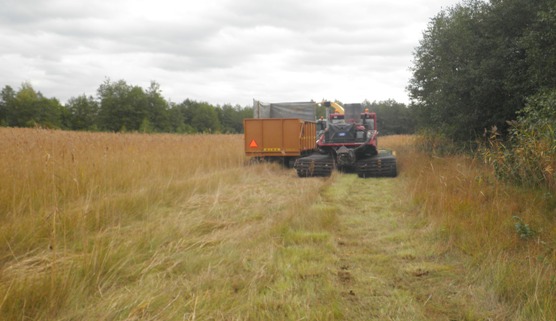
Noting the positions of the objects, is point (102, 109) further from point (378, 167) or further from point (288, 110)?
point (378, 167)

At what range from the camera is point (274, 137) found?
1380 centimetres

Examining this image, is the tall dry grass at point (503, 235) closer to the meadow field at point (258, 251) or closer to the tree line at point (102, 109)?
the meadow field at point (258, 251)

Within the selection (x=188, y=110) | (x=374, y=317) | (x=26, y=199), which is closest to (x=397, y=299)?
(x=374, y=317)

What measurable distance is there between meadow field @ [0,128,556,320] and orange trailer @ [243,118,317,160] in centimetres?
601

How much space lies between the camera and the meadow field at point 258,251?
124 inches

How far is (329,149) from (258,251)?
9344 millimetres

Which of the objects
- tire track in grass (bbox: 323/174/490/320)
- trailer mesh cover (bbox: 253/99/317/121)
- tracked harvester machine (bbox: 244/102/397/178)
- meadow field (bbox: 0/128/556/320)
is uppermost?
trailer mesh cover (bbox: 253/99/317/121)

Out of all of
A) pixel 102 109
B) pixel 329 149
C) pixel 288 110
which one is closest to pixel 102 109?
pixel 102 109

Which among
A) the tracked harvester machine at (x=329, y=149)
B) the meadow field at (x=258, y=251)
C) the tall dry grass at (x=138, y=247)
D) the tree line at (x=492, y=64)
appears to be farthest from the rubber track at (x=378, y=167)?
the tall dry grass at (x=138, y=247)

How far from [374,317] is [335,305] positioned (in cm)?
31

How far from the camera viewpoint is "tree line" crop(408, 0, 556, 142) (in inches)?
394

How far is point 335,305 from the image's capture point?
3.26m

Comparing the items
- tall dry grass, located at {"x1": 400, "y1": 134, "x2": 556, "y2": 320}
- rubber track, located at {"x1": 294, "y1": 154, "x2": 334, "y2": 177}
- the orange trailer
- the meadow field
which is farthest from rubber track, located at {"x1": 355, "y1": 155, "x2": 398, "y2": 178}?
tall dry grass, located at {"x1": 400, "y1": 134, "x2": 556, "y2": 320}

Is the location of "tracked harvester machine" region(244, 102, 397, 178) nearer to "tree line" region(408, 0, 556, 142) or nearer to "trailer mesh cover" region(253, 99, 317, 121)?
"trailer mesh cover" region(253, 99, 317, 121)
